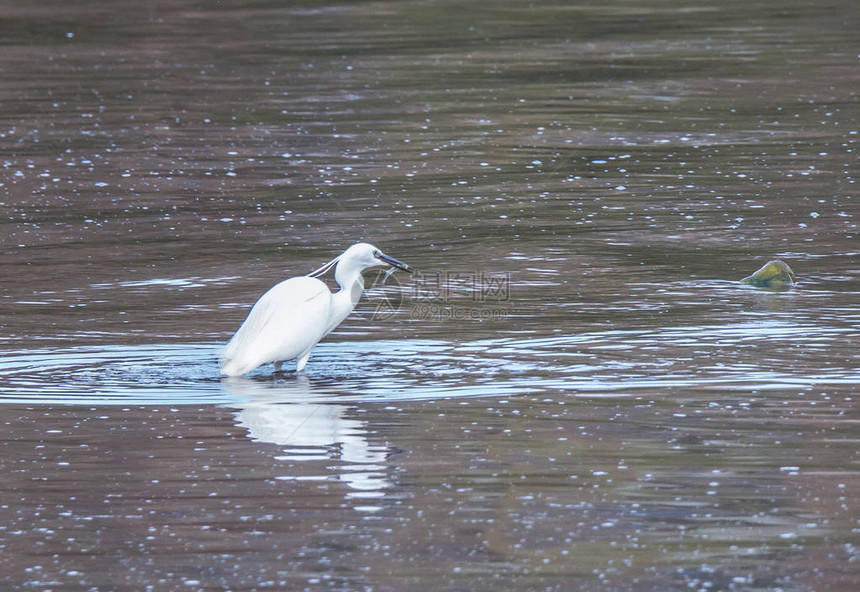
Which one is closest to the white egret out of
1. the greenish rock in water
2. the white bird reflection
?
the white bird reflection

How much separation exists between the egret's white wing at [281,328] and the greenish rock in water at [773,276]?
3016mm

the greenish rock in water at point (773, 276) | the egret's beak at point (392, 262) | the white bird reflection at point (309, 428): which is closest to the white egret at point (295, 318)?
the egret's beak at point (392, 262)

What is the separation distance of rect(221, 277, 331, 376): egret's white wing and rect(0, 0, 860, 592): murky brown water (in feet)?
0.54

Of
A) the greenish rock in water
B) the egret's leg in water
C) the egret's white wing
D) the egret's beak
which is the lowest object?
the greenish rock in water

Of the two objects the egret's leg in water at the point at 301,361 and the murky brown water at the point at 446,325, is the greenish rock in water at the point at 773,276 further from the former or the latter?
the egret's leg in water at the point at 301,361

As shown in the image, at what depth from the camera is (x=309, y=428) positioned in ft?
23.7

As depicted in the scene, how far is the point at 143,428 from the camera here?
7.29m

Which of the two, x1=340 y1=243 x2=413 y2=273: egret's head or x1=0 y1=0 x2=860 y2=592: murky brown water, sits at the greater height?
x1=340 y1=243 x2=413 y2=273: egret's head

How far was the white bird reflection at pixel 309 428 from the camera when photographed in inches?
259

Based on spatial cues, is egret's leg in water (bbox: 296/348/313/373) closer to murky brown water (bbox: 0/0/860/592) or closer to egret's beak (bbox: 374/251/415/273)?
murky brown water (bbox: 0/0/860/592)

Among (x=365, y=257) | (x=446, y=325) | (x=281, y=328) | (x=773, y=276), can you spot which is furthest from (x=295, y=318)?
(x=773, y=276)

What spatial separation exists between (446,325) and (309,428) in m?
2.22

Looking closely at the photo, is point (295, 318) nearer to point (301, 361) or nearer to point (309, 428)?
point (301, 361)

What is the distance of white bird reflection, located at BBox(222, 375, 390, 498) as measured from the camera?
21.6 feet
